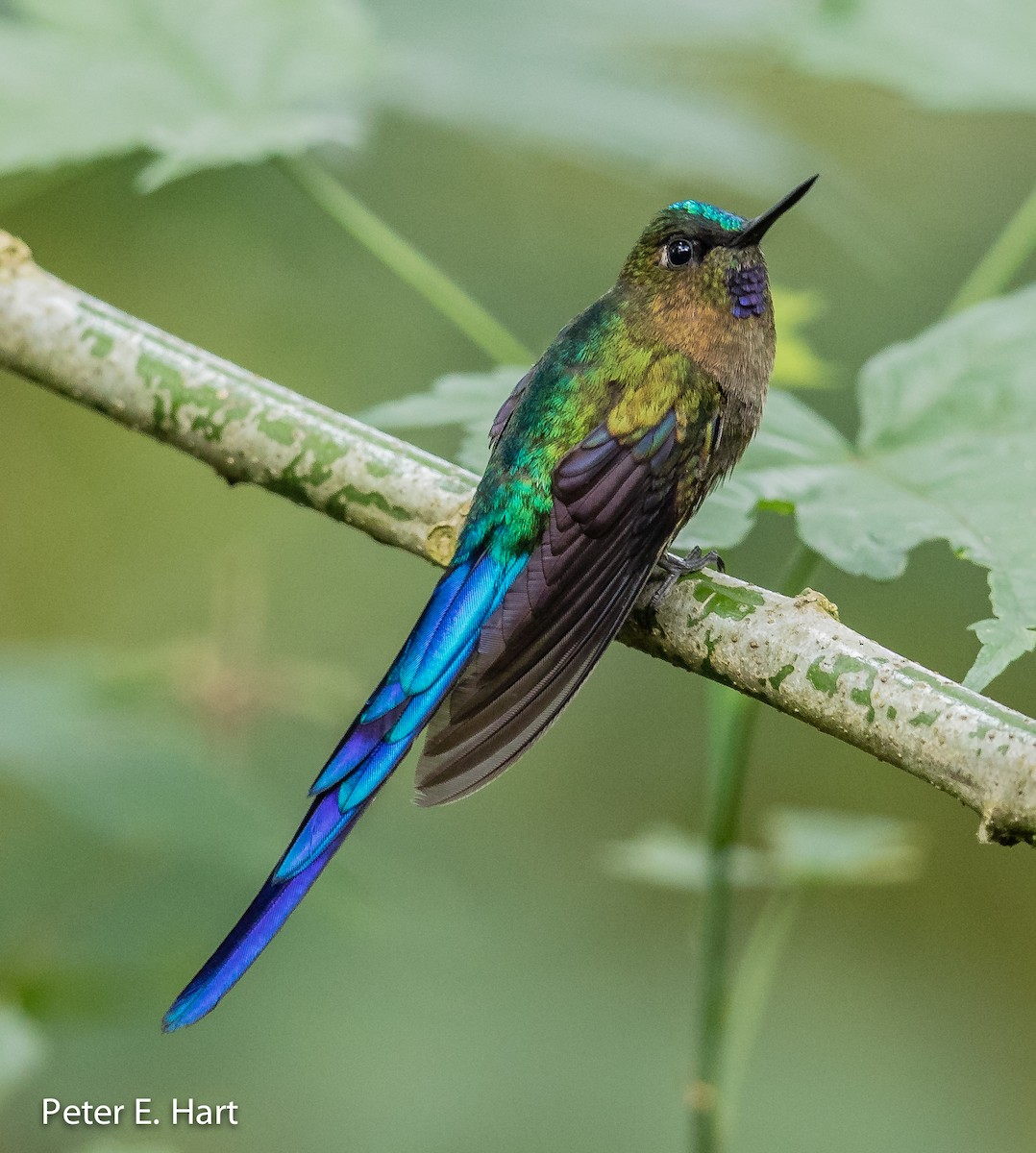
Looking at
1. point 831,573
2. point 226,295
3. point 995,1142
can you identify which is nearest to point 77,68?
point 831,573

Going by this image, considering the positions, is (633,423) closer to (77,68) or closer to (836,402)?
(77,68)

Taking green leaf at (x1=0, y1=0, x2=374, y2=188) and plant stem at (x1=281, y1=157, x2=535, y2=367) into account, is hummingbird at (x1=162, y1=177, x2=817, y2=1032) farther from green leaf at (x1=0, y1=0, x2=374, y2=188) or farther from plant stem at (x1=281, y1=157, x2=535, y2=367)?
green leaf at (x1=0, y1=0, x2=374, y2=188)

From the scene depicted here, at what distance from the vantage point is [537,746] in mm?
5094

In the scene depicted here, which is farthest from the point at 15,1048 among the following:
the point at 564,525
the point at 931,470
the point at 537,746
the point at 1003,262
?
the point at 537,746

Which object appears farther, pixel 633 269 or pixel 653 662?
pixel 653 662

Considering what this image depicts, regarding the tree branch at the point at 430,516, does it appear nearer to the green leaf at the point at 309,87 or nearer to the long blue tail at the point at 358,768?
the long blue tail at the point at 358,768

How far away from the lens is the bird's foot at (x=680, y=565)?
1.68m

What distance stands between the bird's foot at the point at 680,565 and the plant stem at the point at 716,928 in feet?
0.36

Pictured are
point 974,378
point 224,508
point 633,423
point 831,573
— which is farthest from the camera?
point 224,508

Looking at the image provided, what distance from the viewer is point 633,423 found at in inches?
79.7

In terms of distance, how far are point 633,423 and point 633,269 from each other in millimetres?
502

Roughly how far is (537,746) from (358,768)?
3.41m

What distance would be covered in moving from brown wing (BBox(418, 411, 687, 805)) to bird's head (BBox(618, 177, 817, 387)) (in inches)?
9.0

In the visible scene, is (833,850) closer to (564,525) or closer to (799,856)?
(799,856)
